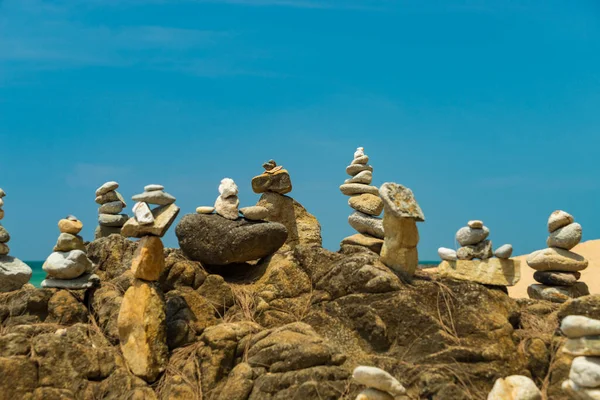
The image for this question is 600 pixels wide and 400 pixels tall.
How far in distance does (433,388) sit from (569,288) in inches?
300

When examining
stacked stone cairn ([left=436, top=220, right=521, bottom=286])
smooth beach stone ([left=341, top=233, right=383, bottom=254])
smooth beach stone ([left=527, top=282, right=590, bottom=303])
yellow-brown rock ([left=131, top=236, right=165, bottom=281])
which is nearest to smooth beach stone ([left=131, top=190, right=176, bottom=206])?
yellow-brown rock ([left=131, top=236, right=165, bottom=281])

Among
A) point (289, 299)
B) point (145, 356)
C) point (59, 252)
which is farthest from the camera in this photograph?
point (59, 252)

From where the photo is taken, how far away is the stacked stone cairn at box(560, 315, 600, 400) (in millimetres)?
9125

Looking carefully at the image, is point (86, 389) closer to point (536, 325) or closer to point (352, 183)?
point (536, 325)

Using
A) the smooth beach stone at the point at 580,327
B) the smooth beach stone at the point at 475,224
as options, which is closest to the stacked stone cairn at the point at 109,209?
the smooth beach stone at the point at 475,224

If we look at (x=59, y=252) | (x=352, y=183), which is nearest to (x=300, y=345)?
(x=59, y=252)

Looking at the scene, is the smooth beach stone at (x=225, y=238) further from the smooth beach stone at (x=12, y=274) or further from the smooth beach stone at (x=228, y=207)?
the smooth beach stone at (x=12, y=274)

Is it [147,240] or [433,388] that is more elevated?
[147,240]

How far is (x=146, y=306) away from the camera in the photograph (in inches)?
463

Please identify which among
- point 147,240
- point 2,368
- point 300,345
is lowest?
point 2,368

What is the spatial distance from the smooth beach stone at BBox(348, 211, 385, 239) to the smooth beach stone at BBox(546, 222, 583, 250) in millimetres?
3992

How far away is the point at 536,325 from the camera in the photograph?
11.9 m

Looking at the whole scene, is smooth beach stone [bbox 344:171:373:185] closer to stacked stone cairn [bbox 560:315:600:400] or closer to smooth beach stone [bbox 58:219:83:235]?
smooth beach stone [bbox 58:219:83:235]

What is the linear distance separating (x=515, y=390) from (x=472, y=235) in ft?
16.3
